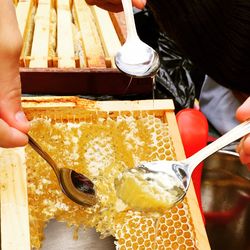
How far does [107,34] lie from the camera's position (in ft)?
7.50

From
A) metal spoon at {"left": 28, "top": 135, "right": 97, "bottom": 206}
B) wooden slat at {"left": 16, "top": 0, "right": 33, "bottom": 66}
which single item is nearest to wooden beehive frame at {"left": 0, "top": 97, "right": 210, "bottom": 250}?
metal spoon at {"left": 28, "top": 135, "right": 97, "bottom": 206}

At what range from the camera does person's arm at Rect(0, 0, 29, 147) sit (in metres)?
1.15

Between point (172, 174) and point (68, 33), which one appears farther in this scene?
point (68, 33)

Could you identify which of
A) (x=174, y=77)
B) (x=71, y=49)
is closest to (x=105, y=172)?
(x=71, y=49)

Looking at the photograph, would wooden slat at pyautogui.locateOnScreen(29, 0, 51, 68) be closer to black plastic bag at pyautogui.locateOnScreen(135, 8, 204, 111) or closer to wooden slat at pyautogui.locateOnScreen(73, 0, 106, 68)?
wooden slat at pyautogui.locateOnScreen(73, 0, 106, 68)

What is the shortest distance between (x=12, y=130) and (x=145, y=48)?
0.70 meters

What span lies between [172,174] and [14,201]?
44 cm

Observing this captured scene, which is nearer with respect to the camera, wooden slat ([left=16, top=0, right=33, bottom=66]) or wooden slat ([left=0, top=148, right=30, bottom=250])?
wooden slat ([left=0, top=148, right=30, bottom=250])

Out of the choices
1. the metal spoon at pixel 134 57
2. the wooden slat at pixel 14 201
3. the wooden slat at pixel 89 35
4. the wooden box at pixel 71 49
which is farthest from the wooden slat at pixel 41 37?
the wooden slat at pixel 14 201

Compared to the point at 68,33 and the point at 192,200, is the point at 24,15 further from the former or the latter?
Result: the point at 192,200

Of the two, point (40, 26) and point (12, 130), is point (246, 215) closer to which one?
point (12, 130)

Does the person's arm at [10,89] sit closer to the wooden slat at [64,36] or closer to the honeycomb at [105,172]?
the honeycomb at [105,172]

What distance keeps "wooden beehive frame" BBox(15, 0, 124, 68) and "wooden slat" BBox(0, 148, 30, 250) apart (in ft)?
2.51

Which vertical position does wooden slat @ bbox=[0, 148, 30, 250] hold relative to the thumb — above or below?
below
